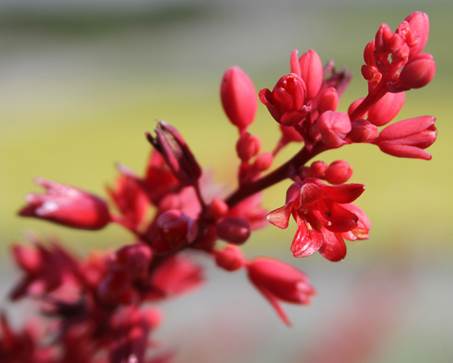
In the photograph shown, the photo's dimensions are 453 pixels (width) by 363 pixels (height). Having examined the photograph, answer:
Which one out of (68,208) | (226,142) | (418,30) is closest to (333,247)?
(418,30)

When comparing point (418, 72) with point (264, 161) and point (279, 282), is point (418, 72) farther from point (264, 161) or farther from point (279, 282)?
point (279, 282)

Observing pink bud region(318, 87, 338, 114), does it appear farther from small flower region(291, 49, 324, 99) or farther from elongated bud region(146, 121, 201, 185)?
elongated bud region(146, 121, 201, 185)

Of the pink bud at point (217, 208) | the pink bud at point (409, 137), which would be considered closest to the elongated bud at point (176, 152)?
the pink bud at point (217, 208)

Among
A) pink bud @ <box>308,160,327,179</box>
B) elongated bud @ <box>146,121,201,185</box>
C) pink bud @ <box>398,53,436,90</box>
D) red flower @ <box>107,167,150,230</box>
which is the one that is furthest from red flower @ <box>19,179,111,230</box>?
pink bud @ <box>398,53,436,90</box>

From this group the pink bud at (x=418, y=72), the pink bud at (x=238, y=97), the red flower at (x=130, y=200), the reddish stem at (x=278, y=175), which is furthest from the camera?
the red flower at (x=130, y=200)

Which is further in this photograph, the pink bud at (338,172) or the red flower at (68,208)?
the red flower at (68,208)

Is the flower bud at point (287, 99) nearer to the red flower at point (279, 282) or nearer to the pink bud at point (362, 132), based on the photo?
the pink bud at point (362, 132)
